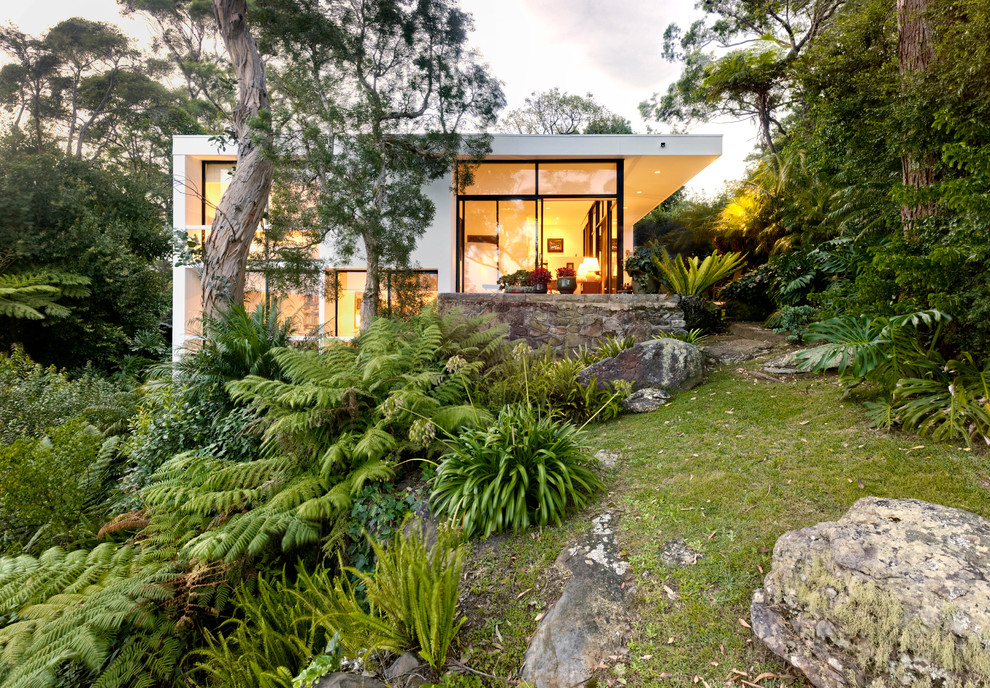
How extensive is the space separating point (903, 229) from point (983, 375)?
4.13 ft

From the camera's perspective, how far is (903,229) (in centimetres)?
354

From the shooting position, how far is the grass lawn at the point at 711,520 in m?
1.92

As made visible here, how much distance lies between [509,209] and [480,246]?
111 cm

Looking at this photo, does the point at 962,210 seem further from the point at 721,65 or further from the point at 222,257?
the point at 721,65

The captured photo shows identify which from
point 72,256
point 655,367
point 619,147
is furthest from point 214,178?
point 655,367

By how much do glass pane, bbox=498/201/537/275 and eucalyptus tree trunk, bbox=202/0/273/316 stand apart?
5795mm

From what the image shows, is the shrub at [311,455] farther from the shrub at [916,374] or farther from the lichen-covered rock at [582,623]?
the shrub at [916,374]

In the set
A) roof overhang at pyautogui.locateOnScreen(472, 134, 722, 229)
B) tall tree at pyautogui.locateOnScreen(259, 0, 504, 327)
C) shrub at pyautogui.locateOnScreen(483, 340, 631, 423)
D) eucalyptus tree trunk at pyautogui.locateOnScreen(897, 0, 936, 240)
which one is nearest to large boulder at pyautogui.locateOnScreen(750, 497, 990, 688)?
shrub at pyautogui.locateOnScreen(483, 340, 631, 423)

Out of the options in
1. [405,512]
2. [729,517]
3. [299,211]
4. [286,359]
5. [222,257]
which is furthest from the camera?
[299,211]

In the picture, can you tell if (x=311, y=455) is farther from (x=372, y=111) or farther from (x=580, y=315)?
(x=372, y=111)

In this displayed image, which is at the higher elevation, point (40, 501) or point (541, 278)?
point (541, 278)

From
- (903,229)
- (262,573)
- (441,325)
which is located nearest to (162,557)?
(262,573)

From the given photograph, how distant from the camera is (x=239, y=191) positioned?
5719mm

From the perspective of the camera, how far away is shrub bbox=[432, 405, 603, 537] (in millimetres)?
2762
